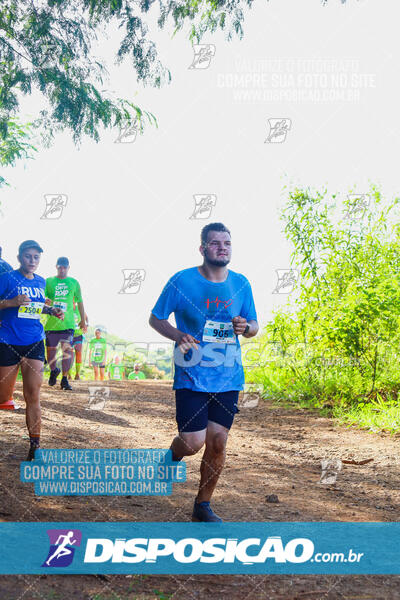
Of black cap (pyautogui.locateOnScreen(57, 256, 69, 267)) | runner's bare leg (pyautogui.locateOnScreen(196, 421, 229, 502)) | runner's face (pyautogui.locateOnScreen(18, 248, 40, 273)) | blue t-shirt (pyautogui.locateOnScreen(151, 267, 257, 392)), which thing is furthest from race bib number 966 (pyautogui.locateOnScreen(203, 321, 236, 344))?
black cap (pyautogui.locateOnScreen(57, 256, 69, 267))

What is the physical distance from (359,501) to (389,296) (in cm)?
410

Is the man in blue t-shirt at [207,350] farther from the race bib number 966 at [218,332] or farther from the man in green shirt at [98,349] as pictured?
the man in green shirt at [98,349]

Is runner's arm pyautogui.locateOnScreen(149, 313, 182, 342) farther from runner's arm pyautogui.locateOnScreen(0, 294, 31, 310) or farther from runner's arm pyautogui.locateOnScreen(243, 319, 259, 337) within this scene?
runner's arm pyautogui.locateOnScreen(0, 294, 31, 310)

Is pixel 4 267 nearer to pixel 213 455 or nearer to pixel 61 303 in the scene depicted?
pixel 213 455

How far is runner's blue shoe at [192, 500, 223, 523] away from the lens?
414cm

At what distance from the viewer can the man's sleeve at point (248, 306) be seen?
4.31 metres

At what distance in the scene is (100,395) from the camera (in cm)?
1060

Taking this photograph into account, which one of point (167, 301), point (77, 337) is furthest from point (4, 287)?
point (77, 337)

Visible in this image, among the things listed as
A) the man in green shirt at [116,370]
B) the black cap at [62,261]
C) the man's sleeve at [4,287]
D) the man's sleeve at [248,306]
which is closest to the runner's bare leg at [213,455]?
the man's sleeve at [248,306]

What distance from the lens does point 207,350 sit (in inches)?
160

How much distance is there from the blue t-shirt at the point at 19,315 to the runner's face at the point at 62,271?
459 centimetres

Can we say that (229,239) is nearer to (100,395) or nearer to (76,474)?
(76,474)

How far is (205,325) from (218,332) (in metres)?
0.10

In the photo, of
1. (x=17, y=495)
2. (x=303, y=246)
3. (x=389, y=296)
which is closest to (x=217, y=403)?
(x=17, y=495)
